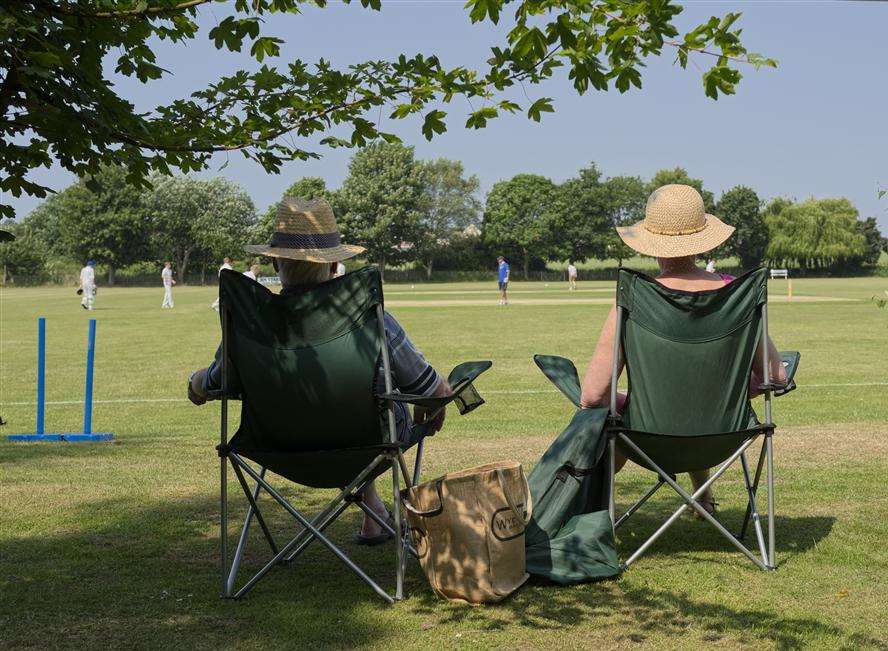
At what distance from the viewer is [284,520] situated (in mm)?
6328

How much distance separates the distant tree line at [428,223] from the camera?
100812mm

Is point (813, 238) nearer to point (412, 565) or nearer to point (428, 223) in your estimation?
point (428, 223)

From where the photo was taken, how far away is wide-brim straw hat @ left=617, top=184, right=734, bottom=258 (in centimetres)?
530

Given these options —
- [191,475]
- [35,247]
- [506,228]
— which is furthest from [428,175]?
[191,475]

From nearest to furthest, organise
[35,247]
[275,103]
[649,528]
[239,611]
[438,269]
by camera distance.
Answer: [239,611]
[275,103]
[649,528]
[35,247]
[438,269]

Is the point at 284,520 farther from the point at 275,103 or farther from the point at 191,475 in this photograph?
the point at 275,103

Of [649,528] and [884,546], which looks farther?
[649,528]

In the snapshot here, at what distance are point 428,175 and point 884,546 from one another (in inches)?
4346

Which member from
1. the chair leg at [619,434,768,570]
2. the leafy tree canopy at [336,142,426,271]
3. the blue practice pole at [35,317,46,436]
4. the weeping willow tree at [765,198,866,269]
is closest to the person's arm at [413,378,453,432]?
the chair leg at [619,434,768,570]

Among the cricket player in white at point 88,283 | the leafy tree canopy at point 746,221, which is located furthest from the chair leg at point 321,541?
the leafy tree canopy at point 746,221

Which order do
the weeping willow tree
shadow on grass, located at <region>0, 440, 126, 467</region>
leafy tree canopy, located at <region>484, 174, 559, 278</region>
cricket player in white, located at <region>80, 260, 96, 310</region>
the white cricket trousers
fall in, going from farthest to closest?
leafy tree canopy, located at <region>484, 174, 559, 278</region>
the weeping willow tree
the white cricket trousers
cricket player in white, located at <region>80, 260, 96, 310</region>
shadow on grass, located at <region>0, 440, 126, 467</region>

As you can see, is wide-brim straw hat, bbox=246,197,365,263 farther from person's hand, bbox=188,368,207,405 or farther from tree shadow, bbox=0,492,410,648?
tree shadow, bbox=0,492,410,648

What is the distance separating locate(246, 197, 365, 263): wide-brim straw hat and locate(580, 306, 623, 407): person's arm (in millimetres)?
1198

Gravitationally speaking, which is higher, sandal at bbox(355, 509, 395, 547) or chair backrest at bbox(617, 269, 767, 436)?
chair backrest at bbox(617, 269, 767, 436)
